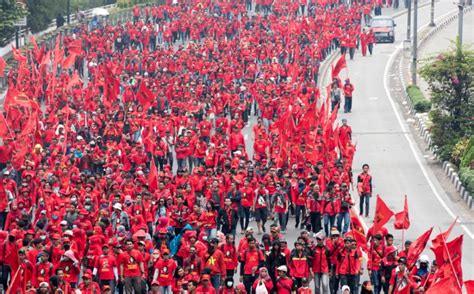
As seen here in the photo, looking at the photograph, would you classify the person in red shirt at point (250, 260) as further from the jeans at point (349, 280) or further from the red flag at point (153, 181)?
the red flag at point (153, 181)

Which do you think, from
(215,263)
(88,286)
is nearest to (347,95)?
(215,263)

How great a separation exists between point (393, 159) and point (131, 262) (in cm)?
1676

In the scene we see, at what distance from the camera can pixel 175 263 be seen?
76.5 feet

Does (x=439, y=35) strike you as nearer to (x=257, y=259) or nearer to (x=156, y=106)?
(x=156, y=106)

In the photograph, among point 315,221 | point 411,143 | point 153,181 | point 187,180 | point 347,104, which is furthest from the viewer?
point 347,104

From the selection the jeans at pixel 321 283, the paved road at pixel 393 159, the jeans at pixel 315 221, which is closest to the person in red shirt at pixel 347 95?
the paved road at pixel 393 159

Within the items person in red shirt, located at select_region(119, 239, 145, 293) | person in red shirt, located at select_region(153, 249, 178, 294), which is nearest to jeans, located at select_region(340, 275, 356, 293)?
person in red shirt, located at select_region(153, 249, 178, 294)

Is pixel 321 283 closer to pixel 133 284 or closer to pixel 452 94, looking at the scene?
pixel 133 284

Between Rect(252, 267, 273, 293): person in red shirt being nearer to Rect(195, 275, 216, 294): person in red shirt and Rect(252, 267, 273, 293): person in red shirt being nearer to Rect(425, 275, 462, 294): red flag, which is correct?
Rect(195, 275, 216, 294): person in red shirt

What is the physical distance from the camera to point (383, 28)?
64.9 metres

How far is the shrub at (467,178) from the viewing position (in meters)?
33.7

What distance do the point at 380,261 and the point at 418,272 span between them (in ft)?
3.40

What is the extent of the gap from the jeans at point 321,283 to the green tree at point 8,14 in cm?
3311

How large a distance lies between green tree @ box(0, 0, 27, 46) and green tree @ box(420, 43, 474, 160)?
833 inches
